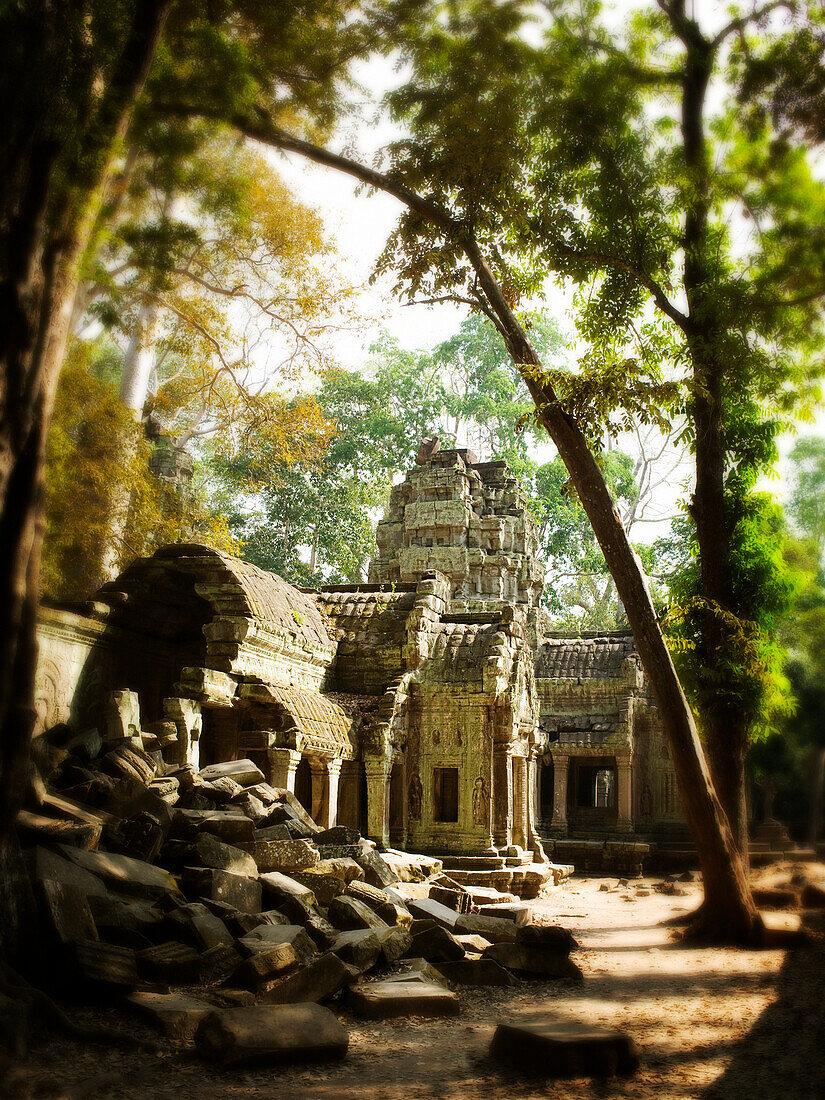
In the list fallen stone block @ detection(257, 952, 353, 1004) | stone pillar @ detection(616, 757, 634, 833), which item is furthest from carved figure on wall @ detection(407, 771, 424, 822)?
fallen stone block @ detection(257, 952, 353, 1004)

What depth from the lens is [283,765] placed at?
10.9 metres

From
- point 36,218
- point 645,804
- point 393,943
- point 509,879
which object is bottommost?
point 509,879

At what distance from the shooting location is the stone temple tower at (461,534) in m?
26.2

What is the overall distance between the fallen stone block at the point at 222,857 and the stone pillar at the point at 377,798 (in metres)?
5.74

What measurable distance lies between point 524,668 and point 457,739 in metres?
2.02

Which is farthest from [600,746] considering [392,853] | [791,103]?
[791,103]

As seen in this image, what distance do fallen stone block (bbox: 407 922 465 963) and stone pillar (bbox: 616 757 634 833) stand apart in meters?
13.2

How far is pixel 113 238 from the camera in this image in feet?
17.6

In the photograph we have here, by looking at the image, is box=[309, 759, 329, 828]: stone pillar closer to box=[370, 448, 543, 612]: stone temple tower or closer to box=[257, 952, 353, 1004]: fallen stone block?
box=[257, 952, 353, 1004]: fallen stone block

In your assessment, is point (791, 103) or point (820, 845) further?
point (791, 103)

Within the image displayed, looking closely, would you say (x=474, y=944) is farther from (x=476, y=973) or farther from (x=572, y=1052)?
(x=572, y=1052)

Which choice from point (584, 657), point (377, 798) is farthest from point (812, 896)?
point (584, 657)

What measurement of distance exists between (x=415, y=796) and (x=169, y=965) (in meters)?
8.62

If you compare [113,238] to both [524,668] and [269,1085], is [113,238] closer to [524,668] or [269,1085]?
[269,1085]
